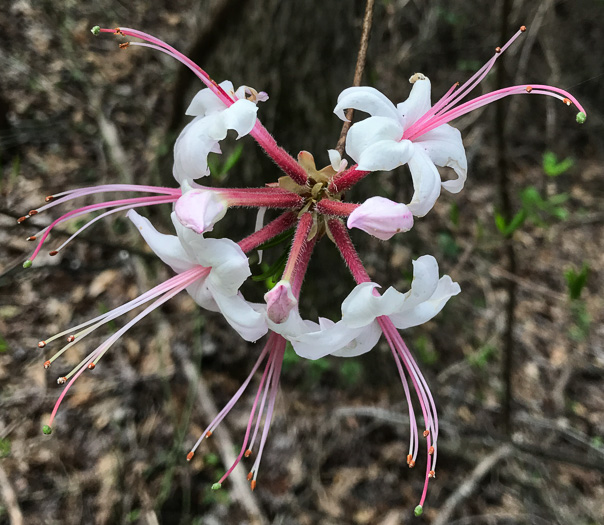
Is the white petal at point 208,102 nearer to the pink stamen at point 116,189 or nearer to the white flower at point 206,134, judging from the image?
the white flower at point 206,134

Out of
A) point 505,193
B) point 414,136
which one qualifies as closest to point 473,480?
point 505,193

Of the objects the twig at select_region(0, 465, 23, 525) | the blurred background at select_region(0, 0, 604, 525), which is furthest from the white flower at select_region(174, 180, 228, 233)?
the twig at select_region(0, 465, 23, 525)

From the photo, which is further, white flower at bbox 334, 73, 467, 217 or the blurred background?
the blurred background

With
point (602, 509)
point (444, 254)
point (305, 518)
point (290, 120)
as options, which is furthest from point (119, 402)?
point (602, 509)

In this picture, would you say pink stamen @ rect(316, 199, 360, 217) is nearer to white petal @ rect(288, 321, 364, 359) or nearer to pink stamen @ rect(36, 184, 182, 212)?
white petal @ rect(288, 321, 364, 359)

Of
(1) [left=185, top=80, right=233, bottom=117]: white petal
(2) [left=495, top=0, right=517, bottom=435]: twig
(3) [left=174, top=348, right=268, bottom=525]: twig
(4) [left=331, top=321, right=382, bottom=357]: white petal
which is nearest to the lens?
(4) [left=331, top=321, right=382, bottom=357]: white petal

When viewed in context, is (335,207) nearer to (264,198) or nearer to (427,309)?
(264,198)

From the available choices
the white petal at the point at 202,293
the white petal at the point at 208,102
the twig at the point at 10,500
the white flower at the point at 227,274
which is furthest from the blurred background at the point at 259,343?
the white flower at the point at 227,274
